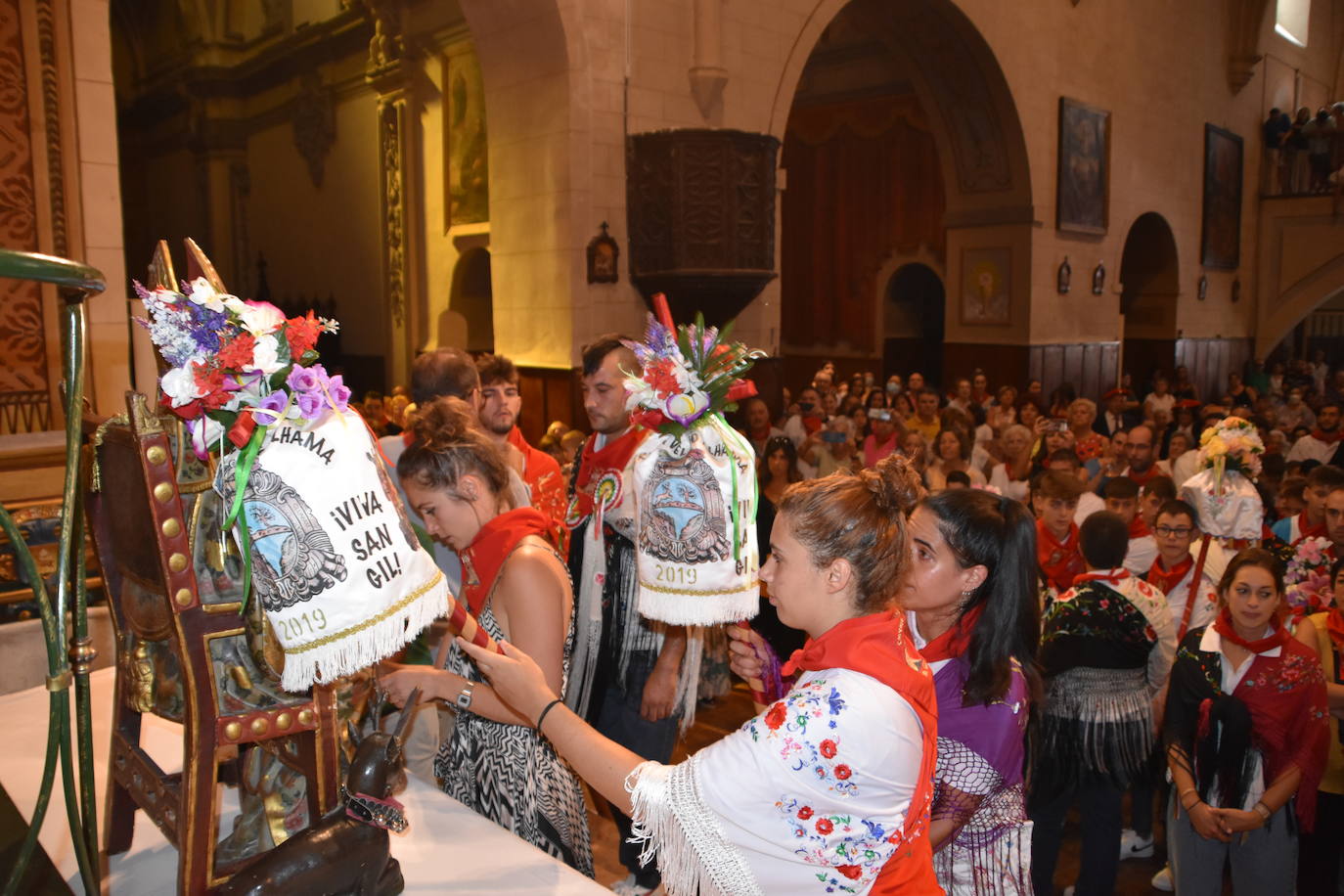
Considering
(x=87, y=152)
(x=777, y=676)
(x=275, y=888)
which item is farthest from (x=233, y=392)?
(x=87, y=152)

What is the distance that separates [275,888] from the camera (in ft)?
4.73

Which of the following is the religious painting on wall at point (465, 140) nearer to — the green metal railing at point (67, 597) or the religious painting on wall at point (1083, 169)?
the religious painting on wall at point (1083, 169)

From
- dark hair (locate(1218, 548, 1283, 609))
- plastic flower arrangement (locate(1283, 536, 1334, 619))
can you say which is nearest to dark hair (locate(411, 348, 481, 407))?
dark hair (locate(1218, 548, 1283, 609))

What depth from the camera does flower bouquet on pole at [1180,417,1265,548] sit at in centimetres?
402

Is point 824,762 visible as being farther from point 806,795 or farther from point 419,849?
point 419,849

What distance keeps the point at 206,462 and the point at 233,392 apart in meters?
0.15

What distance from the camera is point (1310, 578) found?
Result: 3.92m

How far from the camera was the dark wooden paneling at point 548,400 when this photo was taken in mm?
7445

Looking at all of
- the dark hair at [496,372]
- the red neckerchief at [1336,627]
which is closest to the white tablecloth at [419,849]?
the dark hair at [496,372]

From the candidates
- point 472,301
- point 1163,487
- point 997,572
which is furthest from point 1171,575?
point 472,301

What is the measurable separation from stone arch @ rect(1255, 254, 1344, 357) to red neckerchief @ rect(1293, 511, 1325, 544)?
16.4 metres

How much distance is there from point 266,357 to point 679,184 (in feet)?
20.1

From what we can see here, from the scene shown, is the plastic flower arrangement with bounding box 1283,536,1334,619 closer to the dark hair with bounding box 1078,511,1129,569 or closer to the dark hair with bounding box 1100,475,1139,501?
the dark hair with bounding box 1100,475,1139,501

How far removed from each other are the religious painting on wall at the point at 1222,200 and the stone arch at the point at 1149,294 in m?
1.05
